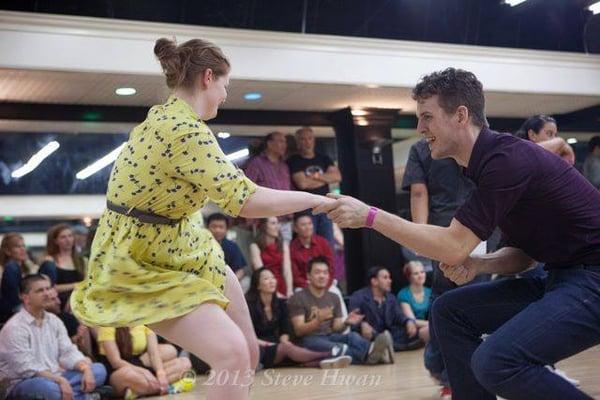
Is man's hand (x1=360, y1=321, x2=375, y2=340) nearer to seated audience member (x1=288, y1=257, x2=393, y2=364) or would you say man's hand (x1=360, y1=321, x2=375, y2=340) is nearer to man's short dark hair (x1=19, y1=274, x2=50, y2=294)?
seated audience member (x1=288, y1=257, x2=393, y2=364)

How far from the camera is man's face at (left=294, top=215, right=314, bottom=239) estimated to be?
7195mm

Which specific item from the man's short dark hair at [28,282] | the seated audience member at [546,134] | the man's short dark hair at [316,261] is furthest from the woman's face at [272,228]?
the seated audience member at [546,134]

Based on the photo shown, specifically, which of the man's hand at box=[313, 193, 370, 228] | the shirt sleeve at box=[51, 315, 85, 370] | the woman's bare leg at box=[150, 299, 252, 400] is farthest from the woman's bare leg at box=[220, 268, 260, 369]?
the shirt sleeve at box=[51, 315, 85, 370]

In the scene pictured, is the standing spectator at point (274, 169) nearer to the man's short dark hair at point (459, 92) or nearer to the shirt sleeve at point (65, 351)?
the shirt sleeve at point (65, 351)

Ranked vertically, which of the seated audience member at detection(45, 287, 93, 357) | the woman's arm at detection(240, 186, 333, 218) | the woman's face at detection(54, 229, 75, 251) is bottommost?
the seated audience member at detection(45, 287, 93, 357)

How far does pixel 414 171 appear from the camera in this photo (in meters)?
4.21

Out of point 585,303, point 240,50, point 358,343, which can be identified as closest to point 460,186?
point 585,303

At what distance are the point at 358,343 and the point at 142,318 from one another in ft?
14.4

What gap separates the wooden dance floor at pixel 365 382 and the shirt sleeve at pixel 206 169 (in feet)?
7.73

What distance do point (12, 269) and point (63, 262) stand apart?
410 millimetres

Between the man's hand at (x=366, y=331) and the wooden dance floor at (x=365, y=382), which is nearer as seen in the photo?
the wooden dance floor at (x=365, y=382)

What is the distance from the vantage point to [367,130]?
28.5 feet

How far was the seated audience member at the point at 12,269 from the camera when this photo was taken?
6168 millimetres

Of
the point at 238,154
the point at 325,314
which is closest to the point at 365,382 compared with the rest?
the point at 325,314
